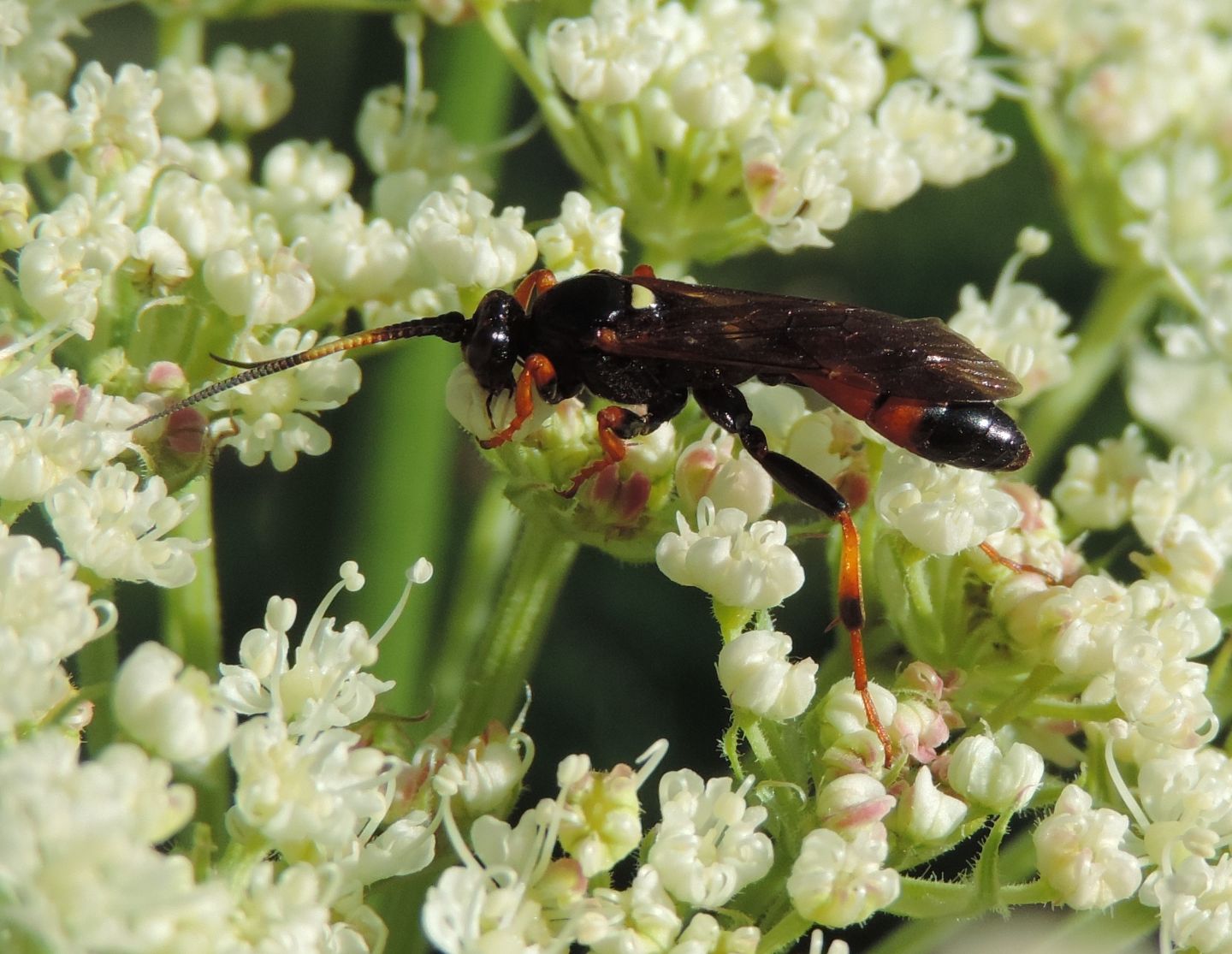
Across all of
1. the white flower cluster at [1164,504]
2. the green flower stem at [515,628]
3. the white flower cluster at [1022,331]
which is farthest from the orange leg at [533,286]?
the white flower cluster at [1164,504]

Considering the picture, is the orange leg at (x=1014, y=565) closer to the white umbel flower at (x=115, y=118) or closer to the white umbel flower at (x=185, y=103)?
the white umbel flower at (x=115, y=118)

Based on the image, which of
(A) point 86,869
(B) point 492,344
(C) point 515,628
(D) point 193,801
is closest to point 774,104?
(B) point 492,344

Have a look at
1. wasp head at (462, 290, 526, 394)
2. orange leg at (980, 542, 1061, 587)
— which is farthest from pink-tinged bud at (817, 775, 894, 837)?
wasp head at (462, 290, 526, 394)

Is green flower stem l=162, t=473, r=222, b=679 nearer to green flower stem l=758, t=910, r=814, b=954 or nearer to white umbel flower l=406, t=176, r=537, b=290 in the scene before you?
white umbel flower l=406, t=176, r=537, b=290

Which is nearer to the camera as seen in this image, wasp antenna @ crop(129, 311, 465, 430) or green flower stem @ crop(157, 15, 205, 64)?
wasp antenna @ crop(129, 311, 465, 430)

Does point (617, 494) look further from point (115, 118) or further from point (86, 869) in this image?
point (115, 118)
